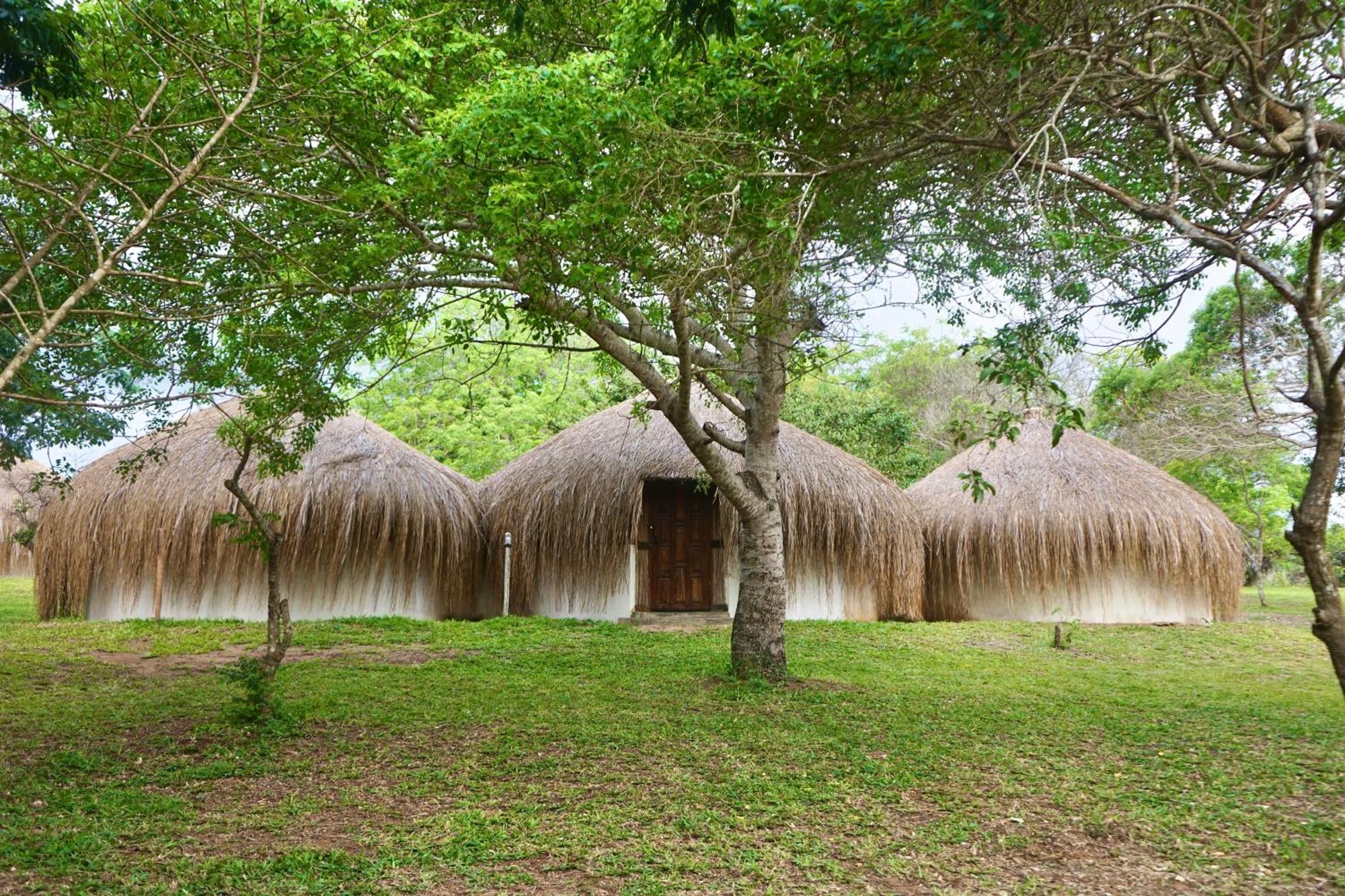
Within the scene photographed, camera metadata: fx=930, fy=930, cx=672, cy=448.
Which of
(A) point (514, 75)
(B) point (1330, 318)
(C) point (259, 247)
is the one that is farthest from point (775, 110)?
(B) point (1330, 318)

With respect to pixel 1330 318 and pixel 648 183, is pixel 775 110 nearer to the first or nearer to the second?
pixel 648 183

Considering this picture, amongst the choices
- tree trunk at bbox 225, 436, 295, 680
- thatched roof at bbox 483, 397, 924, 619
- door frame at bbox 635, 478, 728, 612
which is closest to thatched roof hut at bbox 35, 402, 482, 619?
thatched roof at bbox 483, 397, 924, 619

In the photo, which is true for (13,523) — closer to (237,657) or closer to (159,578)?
(159,578)

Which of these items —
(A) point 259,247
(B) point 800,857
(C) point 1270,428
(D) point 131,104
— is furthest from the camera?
(C) point 1270,428

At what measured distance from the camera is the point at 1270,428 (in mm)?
13836

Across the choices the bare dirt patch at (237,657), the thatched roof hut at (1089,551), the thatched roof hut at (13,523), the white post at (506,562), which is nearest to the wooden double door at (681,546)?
the white post at (506,562)

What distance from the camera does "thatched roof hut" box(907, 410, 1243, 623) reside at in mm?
12766

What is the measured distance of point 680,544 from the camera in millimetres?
13023

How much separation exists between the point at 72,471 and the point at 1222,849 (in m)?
8.37

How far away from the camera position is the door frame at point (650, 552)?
491 inches

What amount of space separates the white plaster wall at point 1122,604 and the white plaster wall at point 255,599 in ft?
28.9

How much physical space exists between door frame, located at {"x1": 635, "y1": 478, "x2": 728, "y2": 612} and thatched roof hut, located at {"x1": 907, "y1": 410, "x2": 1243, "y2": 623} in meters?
3.38

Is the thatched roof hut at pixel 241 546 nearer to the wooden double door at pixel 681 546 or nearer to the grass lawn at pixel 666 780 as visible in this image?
the wooden double door at pixel 681 546

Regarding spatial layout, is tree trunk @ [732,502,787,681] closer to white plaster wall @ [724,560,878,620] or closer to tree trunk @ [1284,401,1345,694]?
→ tree trunk @ [1284,401,1345,694]
